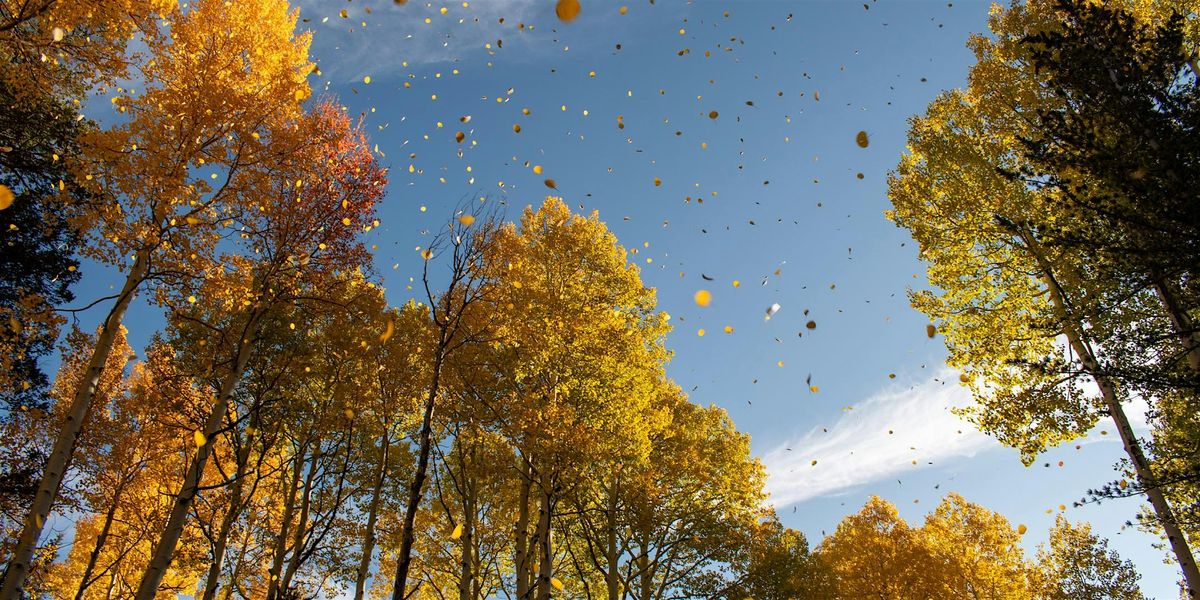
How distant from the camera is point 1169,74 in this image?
21.5 ft

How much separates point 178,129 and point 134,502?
823 cm

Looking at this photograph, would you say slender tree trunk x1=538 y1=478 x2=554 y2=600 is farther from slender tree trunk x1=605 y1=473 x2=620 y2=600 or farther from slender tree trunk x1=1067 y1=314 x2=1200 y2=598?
slender tree trunk x1=1067 y1=314 x2=1200 y2=598

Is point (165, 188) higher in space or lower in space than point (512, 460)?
higher

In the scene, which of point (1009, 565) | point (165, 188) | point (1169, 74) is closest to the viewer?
point (165, 188)

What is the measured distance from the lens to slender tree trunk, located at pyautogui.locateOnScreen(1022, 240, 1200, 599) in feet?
21.2

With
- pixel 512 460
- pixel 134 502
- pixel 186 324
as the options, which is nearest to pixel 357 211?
pixel 512 460

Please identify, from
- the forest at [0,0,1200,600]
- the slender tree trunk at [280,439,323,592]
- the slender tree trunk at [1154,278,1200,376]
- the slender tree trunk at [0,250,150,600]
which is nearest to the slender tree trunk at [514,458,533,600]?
the forest at [0,0,1200,600]

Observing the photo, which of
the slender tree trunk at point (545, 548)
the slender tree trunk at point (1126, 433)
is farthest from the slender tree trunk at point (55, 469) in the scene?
the slender tree trunk at point (1126, 433)

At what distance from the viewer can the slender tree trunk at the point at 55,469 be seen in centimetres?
470

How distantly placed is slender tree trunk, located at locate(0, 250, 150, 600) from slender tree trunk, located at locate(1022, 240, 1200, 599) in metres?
10.7

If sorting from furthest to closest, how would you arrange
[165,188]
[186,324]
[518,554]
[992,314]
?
1. [186,324]
2. [992,314]
3. [518,554]
4. [165,188]

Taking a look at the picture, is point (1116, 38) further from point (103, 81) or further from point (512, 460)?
point (103, 81)

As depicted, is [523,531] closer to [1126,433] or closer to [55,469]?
[55,469]

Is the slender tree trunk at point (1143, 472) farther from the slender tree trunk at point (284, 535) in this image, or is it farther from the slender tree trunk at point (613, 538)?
the slender tree trunk at point (284, 535)
